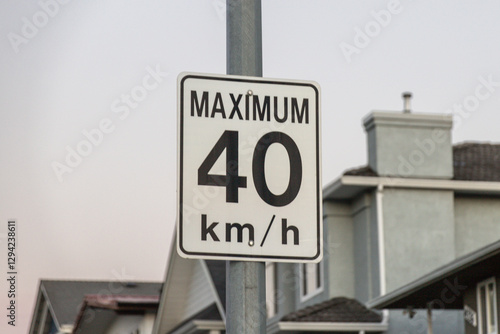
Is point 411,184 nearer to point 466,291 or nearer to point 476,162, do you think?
point 476,162

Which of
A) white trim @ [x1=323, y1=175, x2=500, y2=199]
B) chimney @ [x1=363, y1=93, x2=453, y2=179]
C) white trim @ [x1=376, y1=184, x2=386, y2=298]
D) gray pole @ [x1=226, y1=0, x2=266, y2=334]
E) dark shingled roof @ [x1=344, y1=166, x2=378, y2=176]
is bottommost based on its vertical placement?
gray pole @ [x1=226, y1=0, x2=266, y2=334]

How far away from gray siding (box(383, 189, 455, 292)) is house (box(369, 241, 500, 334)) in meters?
3.96

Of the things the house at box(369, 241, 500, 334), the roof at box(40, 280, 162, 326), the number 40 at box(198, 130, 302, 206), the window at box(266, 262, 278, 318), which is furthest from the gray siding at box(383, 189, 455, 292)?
the number 40 at box(198, 130, 302, 206)

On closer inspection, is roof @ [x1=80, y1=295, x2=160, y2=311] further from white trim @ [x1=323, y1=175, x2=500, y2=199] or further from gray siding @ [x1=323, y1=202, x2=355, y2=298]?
white trim @ [x1=323, y1=175, x2=500, y2=199]

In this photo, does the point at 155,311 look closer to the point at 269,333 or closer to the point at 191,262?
the point at 191,262

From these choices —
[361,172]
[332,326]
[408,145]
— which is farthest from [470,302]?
[408,145]

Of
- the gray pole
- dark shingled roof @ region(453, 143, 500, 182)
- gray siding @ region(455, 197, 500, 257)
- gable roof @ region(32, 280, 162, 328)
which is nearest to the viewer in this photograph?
the gray pole

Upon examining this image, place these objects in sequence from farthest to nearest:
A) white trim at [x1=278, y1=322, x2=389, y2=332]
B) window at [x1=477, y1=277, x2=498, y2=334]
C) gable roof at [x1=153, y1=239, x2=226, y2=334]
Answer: gable roof at [x1=153, y1=239, x2=226, y2=334] < white trim at [x1=278, y1=322, x2=389, y2=332] < window at [x1=477, y1=277, x2=498, y2=334]

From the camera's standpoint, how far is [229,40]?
5238mm

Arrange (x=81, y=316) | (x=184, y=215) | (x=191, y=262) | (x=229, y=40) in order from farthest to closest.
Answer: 1. (x=81, y=316)
2. (x=191, y=262)
3. (x=229, y=40)
4. (x=184, y=215)

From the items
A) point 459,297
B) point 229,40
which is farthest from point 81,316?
point 229,40

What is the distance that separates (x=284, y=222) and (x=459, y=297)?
17.4 m

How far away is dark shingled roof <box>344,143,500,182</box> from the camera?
27594 mm

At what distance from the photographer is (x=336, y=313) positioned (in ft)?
85.7
